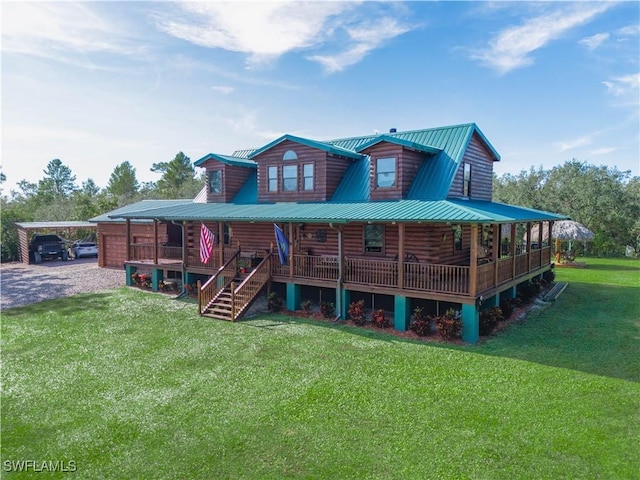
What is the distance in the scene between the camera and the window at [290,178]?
63.6ft

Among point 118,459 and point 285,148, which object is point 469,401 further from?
point 285,148

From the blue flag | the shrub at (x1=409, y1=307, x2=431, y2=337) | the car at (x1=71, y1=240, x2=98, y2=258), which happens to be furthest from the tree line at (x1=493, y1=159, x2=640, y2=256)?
the car at (x1=71, y1=240, x2=98, y2=258)

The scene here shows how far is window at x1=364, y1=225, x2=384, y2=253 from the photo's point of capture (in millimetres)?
16672

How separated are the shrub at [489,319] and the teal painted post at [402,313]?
2.40 meters

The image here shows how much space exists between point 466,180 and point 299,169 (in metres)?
7.67

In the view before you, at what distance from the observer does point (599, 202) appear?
36.4m

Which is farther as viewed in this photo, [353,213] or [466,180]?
[466,180]

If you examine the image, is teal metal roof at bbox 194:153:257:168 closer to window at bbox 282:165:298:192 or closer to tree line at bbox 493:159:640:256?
window at bbox 282:165:298:192

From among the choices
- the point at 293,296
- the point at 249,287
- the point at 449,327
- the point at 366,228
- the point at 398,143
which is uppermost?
the point at 398,143

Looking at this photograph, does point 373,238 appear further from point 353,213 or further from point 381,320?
point 381,320

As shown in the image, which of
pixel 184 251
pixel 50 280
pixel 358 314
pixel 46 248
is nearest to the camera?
pixel 358 314

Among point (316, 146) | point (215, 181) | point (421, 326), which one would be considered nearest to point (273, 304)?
point (421, 326)

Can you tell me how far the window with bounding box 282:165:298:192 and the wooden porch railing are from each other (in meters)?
3.84

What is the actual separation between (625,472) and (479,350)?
225 inches
